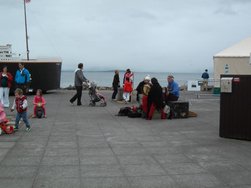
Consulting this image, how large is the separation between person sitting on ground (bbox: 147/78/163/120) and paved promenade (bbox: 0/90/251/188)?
1.42 meters

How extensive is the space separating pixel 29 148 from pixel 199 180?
12.9 ft

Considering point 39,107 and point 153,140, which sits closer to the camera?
point 153,140

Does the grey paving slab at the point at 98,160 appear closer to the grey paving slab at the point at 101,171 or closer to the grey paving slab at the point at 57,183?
the grey paving slab at the point at 101,171

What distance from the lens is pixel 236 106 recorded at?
35.3 feet

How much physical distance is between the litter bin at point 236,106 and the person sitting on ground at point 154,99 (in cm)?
404

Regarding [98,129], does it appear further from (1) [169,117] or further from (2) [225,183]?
(2) [225,183]

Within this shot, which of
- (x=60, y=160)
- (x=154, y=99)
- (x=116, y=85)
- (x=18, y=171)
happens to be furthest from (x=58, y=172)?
(x=116, y=85)

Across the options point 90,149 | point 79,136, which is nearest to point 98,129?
point 79,136

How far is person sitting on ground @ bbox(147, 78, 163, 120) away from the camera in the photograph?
48.7 feet

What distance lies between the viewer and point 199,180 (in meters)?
6.96

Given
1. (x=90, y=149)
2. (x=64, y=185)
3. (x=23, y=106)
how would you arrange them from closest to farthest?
1. (x=64, y=185)
2. (x=90, y=149)
3. (x=23, y=106)

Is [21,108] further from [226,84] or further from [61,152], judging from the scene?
[226,84]

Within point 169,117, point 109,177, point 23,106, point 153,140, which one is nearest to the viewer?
point 109,177

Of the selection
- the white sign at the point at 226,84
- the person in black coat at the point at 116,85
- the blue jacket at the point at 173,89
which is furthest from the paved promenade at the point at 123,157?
the person in black coat at the point at 116,85
